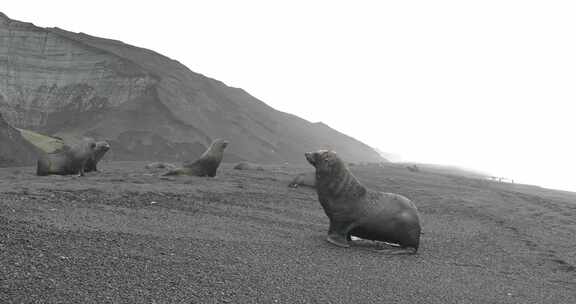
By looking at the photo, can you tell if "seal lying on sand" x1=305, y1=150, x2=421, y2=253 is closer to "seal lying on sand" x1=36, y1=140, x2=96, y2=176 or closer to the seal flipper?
the seal flipper

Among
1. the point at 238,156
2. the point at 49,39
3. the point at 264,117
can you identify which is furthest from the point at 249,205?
the point at 264,117

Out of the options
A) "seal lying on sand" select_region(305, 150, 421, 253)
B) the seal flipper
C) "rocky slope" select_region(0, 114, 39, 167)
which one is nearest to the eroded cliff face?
"rocky slope" select_region(0, 114, 39, 167)

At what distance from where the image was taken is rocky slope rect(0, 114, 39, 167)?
59.9 feet

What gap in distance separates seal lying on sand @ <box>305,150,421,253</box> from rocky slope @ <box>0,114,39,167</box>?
15.5m

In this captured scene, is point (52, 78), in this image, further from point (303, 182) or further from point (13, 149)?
point (303, 182)

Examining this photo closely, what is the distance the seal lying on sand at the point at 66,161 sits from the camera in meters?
12.6

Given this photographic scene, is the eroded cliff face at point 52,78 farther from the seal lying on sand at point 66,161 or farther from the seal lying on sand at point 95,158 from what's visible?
the seal lying on sand at point 66,161

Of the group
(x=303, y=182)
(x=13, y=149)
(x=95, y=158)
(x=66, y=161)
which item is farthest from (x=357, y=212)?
(x=13, y=149)

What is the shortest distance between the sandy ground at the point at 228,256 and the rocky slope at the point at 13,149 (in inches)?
436

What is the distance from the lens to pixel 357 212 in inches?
277

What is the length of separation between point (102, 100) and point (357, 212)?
2802cm

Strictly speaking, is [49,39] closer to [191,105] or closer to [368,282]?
[191,105]

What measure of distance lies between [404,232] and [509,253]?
208 centimetres

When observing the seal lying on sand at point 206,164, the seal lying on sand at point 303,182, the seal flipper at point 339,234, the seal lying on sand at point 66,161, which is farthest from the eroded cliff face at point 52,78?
the seal flipper at point 339,234
